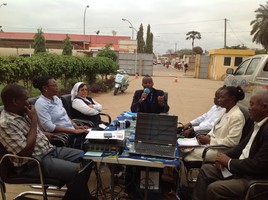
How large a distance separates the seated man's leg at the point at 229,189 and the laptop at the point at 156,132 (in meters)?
0.56

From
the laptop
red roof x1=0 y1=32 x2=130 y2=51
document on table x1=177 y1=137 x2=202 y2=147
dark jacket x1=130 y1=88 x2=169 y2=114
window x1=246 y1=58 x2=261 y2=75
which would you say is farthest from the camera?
red roof x1=0 y1=32 x2=130 y2=51

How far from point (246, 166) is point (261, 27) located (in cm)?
3665

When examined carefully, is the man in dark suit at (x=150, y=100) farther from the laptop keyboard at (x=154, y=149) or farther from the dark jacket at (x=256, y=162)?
the dark jacket at (x=256, y=162)

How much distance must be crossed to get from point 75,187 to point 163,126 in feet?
3.69

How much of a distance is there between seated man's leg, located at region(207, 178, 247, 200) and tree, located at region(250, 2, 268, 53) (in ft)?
116

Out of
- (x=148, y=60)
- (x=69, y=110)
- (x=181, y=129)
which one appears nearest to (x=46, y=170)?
(x=69, y=110)

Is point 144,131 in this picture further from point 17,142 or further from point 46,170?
point 17,142

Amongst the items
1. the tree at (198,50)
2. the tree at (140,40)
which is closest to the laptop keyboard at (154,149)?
the tree at (140,40)

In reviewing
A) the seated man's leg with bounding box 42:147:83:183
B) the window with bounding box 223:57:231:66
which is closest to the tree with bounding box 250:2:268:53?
the window with bounding box 223:57:231:66

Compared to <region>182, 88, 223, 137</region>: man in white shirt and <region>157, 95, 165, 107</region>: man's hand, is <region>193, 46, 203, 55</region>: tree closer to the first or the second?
<region>182, 88, 223, 137</region>: man in white shirt

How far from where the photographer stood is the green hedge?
24.3ft

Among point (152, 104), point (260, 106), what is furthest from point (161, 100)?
point (260, 106)

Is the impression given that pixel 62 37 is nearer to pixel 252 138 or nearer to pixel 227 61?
pixel 227 61

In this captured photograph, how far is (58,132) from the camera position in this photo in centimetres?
395
